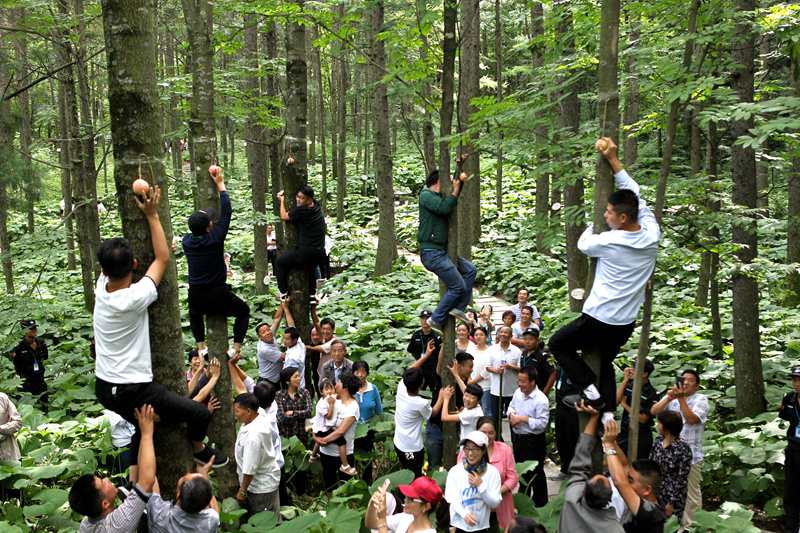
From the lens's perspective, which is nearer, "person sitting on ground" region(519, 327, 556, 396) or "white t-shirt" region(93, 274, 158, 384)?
"white t-shirt" region(93, 274, 158, 384)

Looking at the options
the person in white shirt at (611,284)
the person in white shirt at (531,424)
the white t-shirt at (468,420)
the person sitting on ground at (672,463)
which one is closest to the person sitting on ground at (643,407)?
the person sitting on ground at (672,463)

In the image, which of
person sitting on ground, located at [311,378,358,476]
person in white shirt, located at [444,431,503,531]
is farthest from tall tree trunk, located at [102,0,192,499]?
person sitting on ground, located at [311,378,358,476]

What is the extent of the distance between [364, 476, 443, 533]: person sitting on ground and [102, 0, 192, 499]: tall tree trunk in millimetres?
1882

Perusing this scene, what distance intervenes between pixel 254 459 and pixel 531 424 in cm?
325

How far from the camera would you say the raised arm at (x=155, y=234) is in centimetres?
382

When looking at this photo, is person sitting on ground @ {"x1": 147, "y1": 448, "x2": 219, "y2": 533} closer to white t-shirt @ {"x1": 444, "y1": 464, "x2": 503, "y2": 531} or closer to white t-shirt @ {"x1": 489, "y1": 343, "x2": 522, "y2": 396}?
Result: white t-shirt @ {"x1": 444, "y1": 464, "x2": 503, "y2": 531}

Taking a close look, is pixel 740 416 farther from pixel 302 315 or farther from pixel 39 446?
pixel 39 446

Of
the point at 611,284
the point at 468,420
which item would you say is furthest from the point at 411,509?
the point at 611,284

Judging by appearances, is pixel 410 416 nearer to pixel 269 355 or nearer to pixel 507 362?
pixel 507 362

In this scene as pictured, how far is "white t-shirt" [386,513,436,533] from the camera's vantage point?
16.0 feet

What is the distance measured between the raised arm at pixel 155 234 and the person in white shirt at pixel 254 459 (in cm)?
236

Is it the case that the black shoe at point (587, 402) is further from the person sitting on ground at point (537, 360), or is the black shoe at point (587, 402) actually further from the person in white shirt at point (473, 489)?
the person sitting on ground at point (537, 360)

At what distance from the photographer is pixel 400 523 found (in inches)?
193

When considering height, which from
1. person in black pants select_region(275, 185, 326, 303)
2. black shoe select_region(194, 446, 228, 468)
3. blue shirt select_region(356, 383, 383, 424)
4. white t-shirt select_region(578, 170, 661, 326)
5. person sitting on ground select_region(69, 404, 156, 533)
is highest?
white t-shirt select_region(578, 170, 661, 326)
